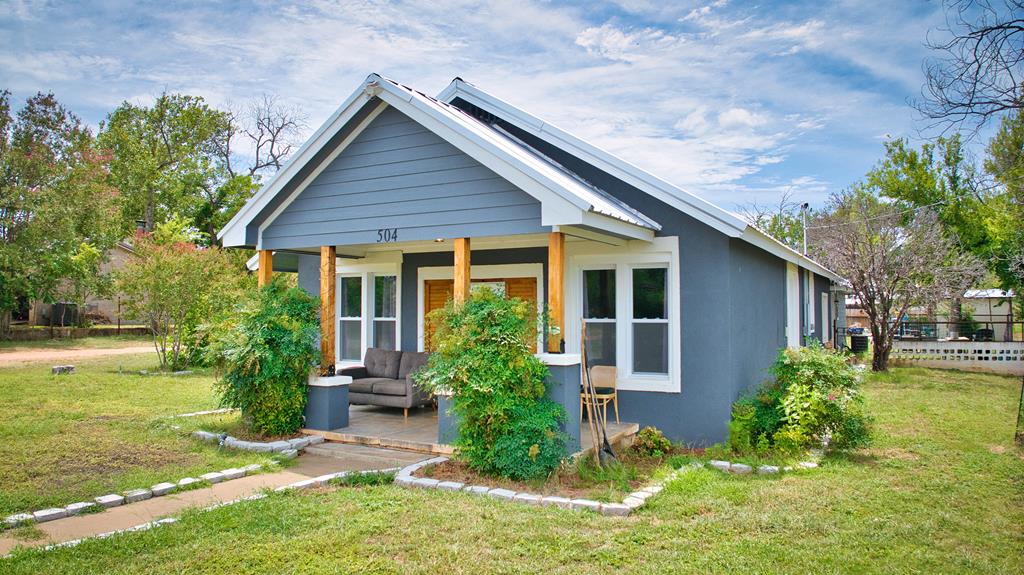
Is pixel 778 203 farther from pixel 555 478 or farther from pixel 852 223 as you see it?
pixel 555 478

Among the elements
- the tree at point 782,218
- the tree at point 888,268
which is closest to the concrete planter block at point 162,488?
the tree at point 888,268

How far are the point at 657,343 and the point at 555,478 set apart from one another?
2890 mm

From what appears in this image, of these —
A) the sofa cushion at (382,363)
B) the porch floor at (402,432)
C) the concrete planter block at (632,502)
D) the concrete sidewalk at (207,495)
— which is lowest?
the concrete sidewalk at (207,495)

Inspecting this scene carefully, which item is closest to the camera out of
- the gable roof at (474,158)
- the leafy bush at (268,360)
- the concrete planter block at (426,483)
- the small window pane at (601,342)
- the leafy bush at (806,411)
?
the concrete planter block at (426,483)

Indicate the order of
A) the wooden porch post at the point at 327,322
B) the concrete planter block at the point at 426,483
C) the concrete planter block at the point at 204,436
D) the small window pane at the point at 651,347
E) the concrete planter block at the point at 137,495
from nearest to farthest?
the concrete planter block at the point at 137,495, the concrete planter block at the point at 426,483, the concrete planter block at the point at 204,436, the small window pane at the point at 651,347, the wooden porch post at the point at 327,322

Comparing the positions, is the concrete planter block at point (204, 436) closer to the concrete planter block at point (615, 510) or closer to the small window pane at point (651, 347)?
the concrete planter block at point (615, 510)

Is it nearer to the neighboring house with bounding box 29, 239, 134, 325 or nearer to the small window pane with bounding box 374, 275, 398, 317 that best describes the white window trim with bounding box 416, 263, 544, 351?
the small window pane with bounding box 374, 275, 398, 317

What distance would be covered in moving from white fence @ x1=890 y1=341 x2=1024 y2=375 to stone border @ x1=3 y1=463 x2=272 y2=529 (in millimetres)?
19300

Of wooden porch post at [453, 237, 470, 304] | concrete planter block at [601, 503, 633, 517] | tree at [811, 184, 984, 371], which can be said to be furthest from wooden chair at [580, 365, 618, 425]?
tree at [811, 184, 984, 371]

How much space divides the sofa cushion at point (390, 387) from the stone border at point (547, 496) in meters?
2.48

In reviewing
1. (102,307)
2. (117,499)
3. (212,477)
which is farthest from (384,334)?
(102,307)

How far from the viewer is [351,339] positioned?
11445 millimetres

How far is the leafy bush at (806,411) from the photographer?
7.21m

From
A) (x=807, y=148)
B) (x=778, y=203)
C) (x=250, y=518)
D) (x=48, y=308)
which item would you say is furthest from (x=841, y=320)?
(x=48, y=308)
